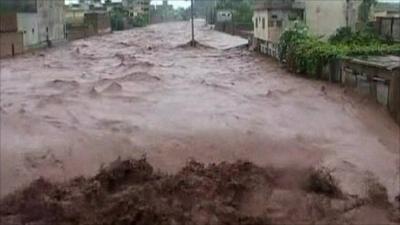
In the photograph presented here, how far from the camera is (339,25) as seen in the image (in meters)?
21.5

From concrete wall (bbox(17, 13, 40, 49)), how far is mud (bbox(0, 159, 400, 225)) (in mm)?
15874

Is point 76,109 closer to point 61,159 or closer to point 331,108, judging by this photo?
point 61,159

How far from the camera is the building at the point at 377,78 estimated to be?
11.1 m

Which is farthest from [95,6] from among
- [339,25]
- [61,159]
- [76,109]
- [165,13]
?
[61,159]

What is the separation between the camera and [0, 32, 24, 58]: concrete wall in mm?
18448

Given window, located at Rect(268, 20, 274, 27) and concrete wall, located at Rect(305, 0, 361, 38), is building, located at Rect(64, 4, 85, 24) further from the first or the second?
concrete wall, located at Rect(305, 0, 361, 38)

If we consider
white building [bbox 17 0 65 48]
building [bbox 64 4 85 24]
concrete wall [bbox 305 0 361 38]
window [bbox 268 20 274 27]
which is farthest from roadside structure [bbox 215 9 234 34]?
concrete wall [bbox 305 0 361 38]

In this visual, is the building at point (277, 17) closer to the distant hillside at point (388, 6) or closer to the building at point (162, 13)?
the distant hillside at point (388, 6)

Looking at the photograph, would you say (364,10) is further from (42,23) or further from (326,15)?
(42,23)

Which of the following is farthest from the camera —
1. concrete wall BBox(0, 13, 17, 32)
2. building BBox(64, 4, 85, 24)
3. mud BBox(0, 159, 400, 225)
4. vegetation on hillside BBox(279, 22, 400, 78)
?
building BBox(64, 4, 85, 24)

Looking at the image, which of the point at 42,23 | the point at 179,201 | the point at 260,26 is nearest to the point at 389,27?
the point at 260,26

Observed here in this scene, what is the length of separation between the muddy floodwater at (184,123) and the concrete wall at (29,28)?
196 inches

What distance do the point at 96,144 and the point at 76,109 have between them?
Answer: 103 inches

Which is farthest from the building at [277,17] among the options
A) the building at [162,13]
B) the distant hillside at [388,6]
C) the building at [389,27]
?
the building at [162,13]
